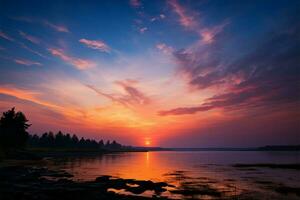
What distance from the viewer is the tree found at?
8484 centimetres

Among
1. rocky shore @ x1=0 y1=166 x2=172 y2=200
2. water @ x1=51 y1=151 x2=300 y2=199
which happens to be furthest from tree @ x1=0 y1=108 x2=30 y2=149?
rocky shore @ x1=0 y1=166 x2=172 y2=200

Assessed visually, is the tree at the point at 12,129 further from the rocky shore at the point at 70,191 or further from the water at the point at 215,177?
the rocky shore at the point at 70,191

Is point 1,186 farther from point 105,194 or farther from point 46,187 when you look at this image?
point 105,194

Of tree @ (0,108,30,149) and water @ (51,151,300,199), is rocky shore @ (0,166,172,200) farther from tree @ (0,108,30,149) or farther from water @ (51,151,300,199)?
tree @ (0,108,30,149)

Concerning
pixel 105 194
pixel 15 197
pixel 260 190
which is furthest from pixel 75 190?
pixel 260 190

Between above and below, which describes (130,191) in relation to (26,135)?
below

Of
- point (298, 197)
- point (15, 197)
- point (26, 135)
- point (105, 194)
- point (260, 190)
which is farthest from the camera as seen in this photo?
point (26, 135)

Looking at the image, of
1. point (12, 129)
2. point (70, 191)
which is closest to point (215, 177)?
point (70, 191)

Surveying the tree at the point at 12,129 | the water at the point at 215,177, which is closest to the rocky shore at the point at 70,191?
the water at the point at 215,177

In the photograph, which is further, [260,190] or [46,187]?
[260,190]

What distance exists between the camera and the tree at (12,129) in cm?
8484

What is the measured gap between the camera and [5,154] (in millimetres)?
89688

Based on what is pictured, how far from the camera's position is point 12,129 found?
289ft

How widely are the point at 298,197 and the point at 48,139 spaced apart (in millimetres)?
178654
